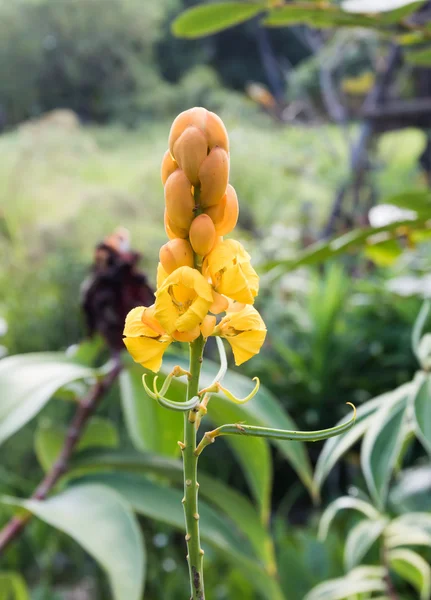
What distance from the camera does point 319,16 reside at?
41cm

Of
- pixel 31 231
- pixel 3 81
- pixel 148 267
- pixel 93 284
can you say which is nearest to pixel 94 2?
pixel 3 81

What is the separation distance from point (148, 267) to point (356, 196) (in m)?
0.83

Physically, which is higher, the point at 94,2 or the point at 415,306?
the point at 94,2

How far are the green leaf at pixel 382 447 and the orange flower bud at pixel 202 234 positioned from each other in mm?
194

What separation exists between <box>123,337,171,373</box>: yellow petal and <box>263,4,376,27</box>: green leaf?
356 mm

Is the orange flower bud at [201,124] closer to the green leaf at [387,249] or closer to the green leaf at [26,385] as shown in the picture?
the green leaf at [26,385]

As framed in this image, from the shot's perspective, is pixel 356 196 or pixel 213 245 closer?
pixel 213 245

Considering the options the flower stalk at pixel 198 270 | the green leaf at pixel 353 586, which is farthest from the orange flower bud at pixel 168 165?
the green leaf at pixel 353 586

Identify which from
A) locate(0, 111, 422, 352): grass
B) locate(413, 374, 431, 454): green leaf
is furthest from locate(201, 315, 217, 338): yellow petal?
locate(0, 111, 422, 352): grass

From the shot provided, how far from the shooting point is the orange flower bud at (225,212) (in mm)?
124

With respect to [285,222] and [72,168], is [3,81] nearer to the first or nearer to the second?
[72,168]

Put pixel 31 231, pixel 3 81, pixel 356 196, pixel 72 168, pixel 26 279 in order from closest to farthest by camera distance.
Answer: pixel 26 279, pixel 31 231, pixel 356 196, pixel 72 168, pixel 3 81

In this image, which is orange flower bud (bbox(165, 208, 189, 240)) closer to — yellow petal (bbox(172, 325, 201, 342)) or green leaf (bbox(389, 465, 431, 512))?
yellow petal (bbox(172, 325, 201, 342))

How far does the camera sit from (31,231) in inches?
76.1
